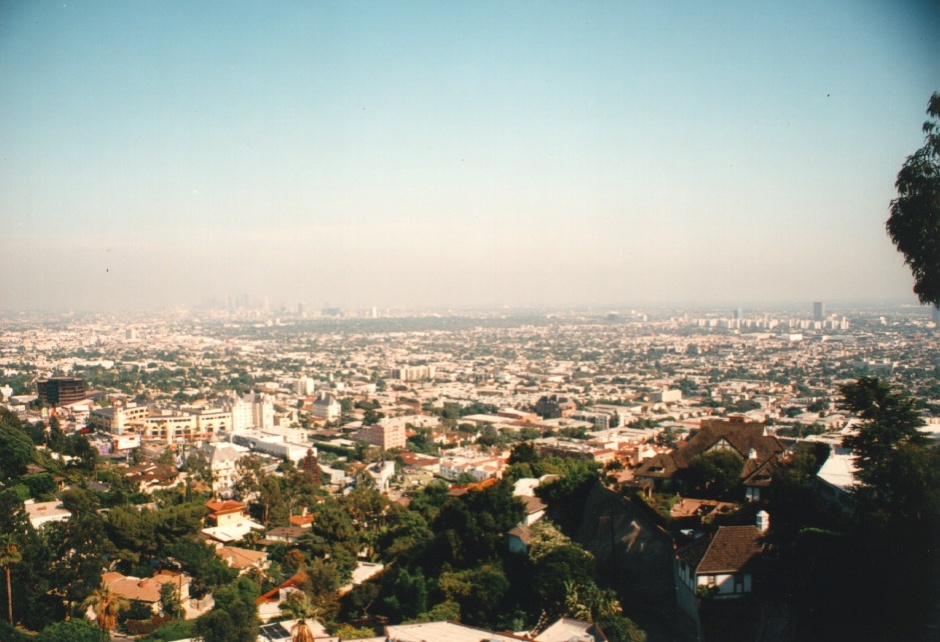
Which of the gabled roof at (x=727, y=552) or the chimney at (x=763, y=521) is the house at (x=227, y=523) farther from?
the chimney at (x=763, y=521)

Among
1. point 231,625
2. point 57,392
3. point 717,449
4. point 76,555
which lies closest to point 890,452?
point 717,449

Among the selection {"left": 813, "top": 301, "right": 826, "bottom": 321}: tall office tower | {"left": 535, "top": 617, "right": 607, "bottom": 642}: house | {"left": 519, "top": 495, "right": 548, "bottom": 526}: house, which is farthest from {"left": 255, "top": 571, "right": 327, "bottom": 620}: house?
{"left": 813, "top": 301, "right": 826, "bottom": 321}: tall office tower

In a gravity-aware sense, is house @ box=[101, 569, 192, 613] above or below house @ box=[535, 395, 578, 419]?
above

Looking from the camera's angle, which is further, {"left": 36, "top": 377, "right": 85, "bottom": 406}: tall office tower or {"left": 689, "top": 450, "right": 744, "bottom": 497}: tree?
{"left": 36, "top": 377, "right": 85, "bottom": 406}: tall office tower

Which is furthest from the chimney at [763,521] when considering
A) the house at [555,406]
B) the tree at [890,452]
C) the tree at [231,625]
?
the house at [555,406]

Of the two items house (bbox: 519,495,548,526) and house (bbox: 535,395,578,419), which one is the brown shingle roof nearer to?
house (bbox: 519,495,548,526)

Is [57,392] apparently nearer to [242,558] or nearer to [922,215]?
[242,558]
